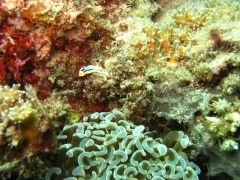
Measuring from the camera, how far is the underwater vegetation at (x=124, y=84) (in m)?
2.78

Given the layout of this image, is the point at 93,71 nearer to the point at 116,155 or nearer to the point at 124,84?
the point at 124,84

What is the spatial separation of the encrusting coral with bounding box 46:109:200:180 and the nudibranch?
28.3 inches

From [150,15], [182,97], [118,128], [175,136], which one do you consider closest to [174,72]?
[182,97]

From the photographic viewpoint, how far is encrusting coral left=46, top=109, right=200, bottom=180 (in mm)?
2787

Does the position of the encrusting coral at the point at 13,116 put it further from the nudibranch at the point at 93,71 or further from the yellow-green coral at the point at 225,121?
the yellow-green coral at the point at 225,121

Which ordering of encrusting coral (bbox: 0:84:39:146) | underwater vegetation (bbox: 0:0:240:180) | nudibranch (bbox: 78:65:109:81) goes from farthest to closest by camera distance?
nudibranch (bbox: 78:65:109:81)
underwater vegetation (bbox: 0:0:240:180)
encrusting coral (bbox: 0:84:39:146)

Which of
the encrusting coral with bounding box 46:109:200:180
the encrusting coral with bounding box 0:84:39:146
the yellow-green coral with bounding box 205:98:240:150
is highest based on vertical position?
the encrusting coral with bounding box 0:84:39:146

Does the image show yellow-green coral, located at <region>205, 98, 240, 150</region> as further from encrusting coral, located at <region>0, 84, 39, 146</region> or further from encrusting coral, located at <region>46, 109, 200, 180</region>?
encrusting coral, located at <region>0, 84, 39, 146</region>

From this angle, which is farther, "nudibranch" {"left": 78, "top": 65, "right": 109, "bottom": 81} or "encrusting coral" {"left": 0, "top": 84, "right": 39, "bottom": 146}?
"nudibranch" {"left": 78, "top": 65, "right": 109, "bottom": 81}

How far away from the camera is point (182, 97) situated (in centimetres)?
317

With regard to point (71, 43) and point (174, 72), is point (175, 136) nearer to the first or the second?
point (174, 72)

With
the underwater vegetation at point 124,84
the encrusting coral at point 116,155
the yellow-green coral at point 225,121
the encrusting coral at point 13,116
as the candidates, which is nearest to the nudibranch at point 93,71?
the underwater vegetation at point 124,84

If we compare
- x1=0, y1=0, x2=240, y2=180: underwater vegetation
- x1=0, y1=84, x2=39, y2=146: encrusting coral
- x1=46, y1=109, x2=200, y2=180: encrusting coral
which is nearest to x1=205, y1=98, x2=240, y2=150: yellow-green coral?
x1=0, y1=0, x2=240, y2=180: underwater vegetation

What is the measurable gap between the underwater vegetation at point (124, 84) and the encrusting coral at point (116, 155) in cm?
1
